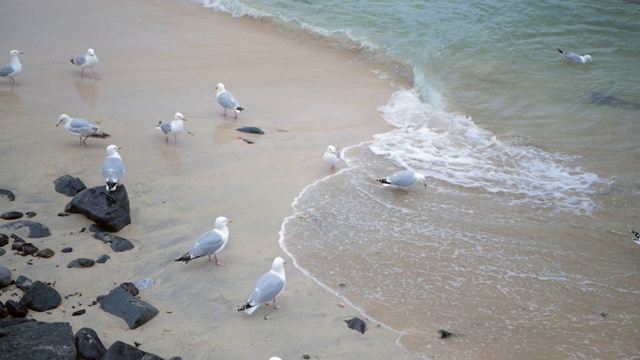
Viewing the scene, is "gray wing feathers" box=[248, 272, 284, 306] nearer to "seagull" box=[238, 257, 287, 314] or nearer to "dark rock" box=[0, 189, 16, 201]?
"seagull" box=[238, 257, 287, 314]

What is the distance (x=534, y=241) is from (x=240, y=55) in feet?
25.6

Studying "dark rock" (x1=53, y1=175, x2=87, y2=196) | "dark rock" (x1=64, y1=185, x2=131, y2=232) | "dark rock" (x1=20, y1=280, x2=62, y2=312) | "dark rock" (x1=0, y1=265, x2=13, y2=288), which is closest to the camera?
"dark rock" (x1=20, y1=280, x2=62, y2=312)

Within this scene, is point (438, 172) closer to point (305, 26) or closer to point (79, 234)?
point (79, 234)

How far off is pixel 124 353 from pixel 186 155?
405 cm

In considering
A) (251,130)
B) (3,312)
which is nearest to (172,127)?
(251,130)

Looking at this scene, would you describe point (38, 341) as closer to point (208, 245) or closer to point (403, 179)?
point (208, 245)

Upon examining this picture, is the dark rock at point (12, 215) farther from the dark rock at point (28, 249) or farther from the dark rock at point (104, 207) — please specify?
the dark rock at point (28, 249)

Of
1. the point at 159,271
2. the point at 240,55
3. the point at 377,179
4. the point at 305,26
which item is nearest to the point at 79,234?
the point at 159,271

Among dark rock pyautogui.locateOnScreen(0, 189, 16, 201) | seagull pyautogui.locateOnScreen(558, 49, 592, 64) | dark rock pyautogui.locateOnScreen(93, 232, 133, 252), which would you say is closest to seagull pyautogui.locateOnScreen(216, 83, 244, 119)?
dark rock pyautogui.locateOnScreen(0, 189, 16, 201)

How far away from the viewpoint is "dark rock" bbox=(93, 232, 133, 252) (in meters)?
5.97

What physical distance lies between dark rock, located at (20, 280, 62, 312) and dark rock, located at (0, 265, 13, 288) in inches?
10.3

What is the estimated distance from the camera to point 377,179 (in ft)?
26.5

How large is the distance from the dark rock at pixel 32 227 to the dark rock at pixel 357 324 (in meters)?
2.95

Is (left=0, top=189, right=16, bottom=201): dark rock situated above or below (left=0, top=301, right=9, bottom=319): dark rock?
above
